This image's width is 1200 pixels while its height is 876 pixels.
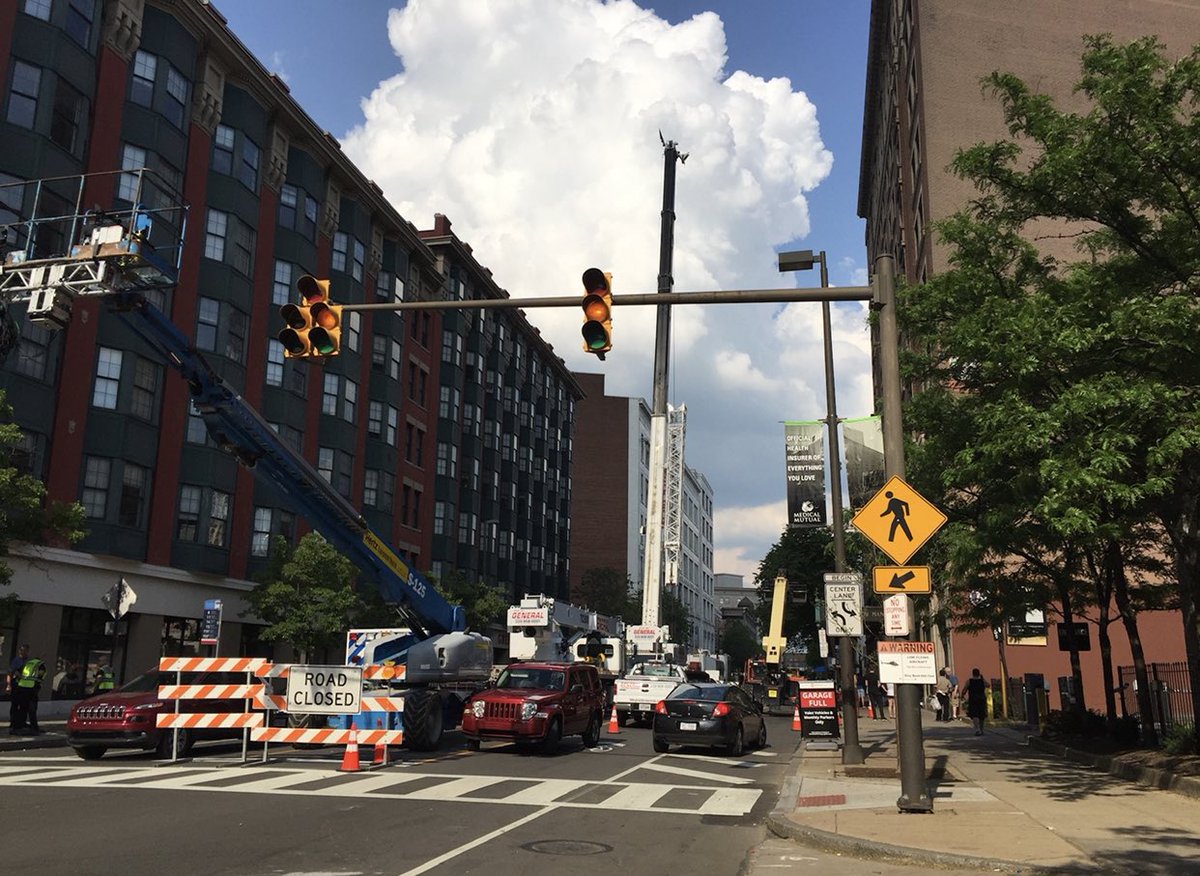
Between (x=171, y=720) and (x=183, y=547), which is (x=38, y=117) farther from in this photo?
(x=171, y=720)

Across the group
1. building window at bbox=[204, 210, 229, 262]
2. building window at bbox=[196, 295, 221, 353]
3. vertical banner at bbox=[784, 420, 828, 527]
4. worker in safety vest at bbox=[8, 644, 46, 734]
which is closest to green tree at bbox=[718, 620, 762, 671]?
building window at bbox=[196, 295, 221, 353]

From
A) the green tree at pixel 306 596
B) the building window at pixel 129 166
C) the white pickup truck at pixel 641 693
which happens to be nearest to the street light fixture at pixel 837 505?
the white pickup truck at pixel 641 693

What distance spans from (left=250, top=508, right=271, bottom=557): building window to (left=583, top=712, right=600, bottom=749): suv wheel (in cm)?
2086

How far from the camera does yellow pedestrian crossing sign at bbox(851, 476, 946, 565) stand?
11500 millimetres

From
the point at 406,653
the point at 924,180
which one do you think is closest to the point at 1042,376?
the point at 406,653

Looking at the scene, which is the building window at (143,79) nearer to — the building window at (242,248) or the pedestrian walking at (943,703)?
the building window at (242,248)

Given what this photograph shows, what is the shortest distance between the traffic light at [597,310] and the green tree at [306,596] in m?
23.5

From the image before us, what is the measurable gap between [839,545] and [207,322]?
2590 cm

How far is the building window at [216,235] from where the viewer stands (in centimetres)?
3641

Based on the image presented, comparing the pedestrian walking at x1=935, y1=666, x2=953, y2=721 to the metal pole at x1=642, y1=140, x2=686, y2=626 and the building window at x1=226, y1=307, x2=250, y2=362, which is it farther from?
the building window at x1=226, y1=307, x2=250, y2=362

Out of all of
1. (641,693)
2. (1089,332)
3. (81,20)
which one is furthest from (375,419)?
(1089,332)

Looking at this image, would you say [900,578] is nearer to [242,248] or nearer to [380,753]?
[380,753]

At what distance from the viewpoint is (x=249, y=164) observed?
127ft

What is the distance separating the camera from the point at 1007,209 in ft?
51.4
